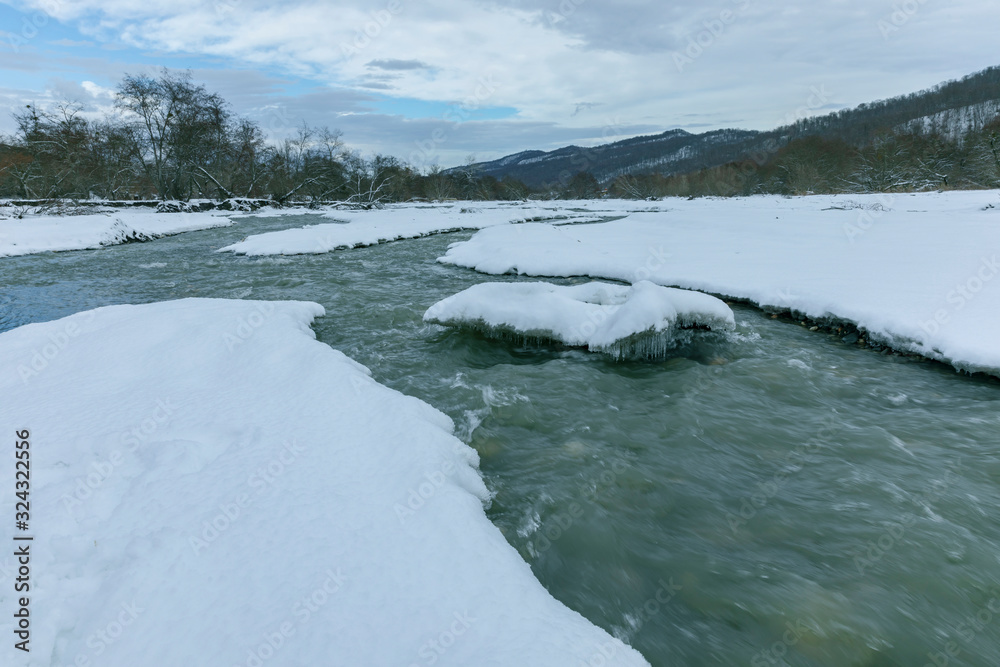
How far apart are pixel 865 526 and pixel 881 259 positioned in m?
8.40

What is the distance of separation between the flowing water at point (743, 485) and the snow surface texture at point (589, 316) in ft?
0.90

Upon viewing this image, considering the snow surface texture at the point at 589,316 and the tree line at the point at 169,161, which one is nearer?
the snow surface texture at the point at 589,316

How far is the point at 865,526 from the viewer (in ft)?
10.8

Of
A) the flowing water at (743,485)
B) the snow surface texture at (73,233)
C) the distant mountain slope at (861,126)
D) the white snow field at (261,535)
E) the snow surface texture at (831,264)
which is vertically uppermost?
the distant mountain slope at (861,126)

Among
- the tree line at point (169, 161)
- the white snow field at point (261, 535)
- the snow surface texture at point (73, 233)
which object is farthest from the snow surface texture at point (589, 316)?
the tree line at point (169, 161)

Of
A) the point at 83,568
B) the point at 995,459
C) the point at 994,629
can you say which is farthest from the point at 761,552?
the point at 83,568

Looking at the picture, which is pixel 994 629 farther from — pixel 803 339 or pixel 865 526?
pixel 803 339

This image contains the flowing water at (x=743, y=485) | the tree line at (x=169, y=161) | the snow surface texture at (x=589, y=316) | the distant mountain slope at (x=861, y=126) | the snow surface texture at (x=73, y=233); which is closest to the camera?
the flowing water at (x=743, y=485)

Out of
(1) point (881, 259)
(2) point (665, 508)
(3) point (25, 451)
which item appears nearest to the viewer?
(3) point (25, 451)

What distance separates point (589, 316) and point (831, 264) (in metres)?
6.22

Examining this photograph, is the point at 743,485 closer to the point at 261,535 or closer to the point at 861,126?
the point at 261,535

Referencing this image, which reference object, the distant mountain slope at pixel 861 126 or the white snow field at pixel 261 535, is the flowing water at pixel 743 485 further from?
the distant mountain slope at pixel 861 126

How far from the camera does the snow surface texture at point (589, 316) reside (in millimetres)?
6020

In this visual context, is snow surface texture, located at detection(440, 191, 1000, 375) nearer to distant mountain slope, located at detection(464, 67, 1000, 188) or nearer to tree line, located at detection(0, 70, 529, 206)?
tree line, located at detection(0, 70, 529, 206)
